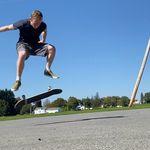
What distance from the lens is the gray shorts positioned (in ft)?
36.6

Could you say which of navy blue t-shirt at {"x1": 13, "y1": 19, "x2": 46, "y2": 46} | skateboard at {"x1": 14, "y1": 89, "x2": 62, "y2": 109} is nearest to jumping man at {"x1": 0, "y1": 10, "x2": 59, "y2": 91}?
navy blue t-shirt at {"x1": 13, "y1": 19, "x2": 46, "y2": 46}

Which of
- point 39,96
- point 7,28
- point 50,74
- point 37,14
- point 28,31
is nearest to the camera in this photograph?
point 37,14

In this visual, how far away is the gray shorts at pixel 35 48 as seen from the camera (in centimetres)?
1114

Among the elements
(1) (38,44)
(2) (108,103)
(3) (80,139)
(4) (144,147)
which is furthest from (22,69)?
(2) (108,103)

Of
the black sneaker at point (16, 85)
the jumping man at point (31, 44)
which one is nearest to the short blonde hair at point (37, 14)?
the jumping man at point (31, 44)

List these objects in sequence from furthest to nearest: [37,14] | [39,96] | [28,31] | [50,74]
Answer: [39,96] < [50,74] < [28,31] < [37,14]

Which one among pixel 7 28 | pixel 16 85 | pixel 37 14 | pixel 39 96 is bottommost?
pixel 39 96

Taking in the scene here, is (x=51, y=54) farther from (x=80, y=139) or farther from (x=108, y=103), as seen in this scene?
(x=108, y=103)

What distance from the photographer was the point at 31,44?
36.8 ft

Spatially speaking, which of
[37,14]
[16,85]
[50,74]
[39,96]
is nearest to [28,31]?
[37,14]

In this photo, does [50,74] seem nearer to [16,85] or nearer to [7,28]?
[16,85]

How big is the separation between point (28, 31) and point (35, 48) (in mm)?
610

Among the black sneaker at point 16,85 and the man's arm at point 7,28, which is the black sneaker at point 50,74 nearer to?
the black sneaker at point 16,85

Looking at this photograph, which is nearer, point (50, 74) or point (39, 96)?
point (50, 74)
